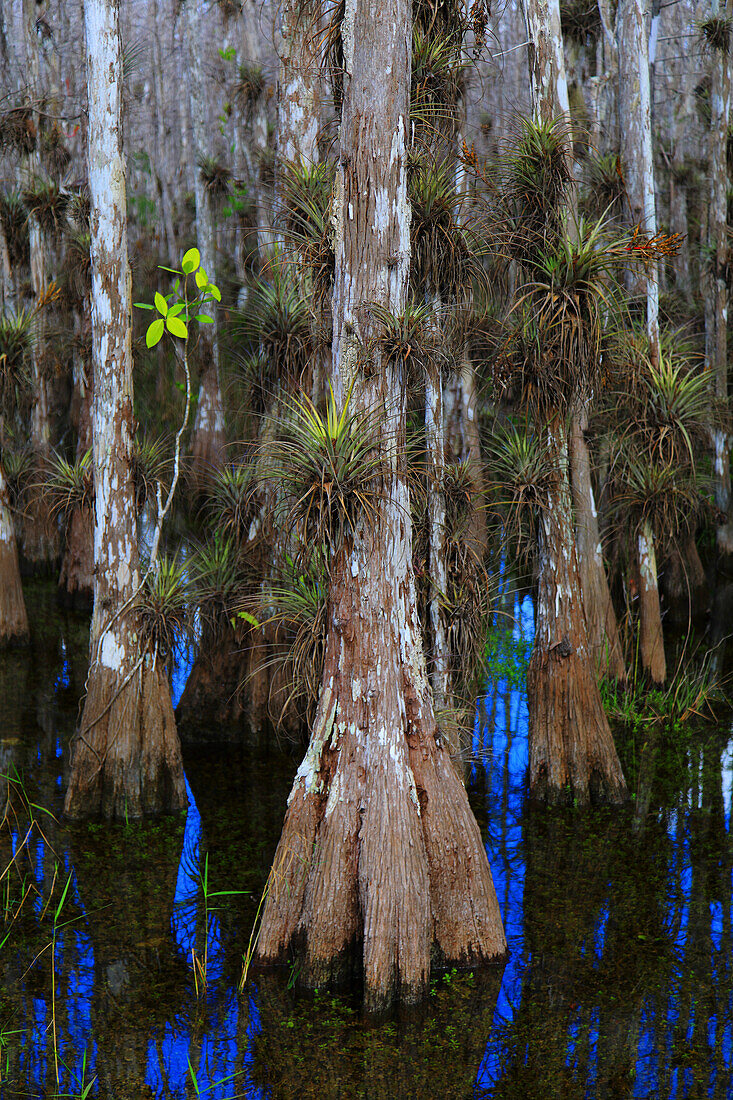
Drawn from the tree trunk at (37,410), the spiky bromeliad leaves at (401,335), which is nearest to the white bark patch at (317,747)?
the spiky bromeliad leaves at (401,335)

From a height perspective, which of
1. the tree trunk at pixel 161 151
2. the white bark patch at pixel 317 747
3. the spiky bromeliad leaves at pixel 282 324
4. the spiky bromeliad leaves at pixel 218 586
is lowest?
the white bark patch at pixel 317 747

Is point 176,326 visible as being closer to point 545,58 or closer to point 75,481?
point 545,58

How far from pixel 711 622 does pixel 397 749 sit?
26.7ft

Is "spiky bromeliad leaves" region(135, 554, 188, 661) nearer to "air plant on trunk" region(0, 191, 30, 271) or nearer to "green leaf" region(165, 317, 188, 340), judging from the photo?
"green leaf" region(165, 317, 188, 340)

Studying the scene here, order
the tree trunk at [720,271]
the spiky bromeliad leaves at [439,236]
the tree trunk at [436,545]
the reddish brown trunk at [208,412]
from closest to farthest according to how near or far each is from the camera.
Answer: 1. the spiky bromeliad leaves at [439,236]
2. the tree trunk at [436,545]
3. the tree trunk at [720,271]
4. the reddish brown trunk at [208,412]

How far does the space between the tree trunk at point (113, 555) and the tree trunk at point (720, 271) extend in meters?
9.69

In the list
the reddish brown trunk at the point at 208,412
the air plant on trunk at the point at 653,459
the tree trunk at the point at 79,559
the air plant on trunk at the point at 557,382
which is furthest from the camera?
the reddish brown trunk at the point at 208,412

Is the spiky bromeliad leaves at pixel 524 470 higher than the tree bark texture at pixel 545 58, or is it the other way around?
the tree bark texture at pixel 545 58

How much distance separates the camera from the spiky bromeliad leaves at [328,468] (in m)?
4.58

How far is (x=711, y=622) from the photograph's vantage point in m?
12.0

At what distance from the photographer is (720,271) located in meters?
14.1

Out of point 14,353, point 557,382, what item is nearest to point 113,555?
point 557,382

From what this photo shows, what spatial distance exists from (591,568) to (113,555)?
3.98 m

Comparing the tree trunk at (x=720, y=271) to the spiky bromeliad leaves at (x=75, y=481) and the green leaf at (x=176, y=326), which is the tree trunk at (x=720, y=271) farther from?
the green leaf at (x=176, y=326)
